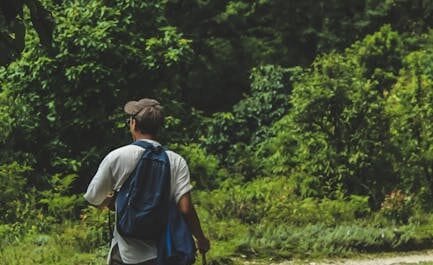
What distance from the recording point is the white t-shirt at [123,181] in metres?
4.39

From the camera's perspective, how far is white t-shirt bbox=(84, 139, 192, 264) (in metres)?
4.39

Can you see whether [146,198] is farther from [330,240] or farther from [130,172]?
[330,240]

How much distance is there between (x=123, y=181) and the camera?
4.42m

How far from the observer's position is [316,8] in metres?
23.3

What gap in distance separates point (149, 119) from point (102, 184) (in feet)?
1.44

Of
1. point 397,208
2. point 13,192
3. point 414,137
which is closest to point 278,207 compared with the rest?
point 397,208

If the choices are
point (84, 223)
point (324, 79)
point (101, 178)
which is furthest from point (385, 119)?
point (101, 178)

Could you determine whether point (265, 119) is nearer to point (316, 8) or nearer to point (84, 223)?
point (316, 8)

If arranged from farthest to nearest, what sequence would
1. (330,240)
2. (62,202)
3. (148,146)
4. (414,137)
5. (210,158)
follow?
(210,158)
(414,137)
(62,202)
(330,240)
(148,146)

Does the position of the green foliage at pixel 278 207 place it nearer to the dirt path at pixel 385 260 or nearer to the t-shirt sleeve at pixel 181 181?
the dirt path at pixel 385 260

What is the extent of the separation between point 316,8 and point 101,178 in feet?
64.2

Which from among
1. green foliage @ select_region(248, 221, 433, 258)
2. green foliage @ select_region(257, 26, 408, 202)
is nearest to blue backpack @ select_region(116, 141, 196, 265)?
green foliage @ select_region(248, 221, 433, 258)

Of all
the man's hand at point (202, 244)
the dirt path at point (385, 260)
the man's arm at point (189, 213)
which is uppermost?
the man's arm at point (189, 213)

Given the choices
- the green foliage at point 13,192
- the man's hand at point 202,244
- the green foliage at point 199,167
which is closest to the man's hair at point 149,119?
the man's hand at point 202,244
